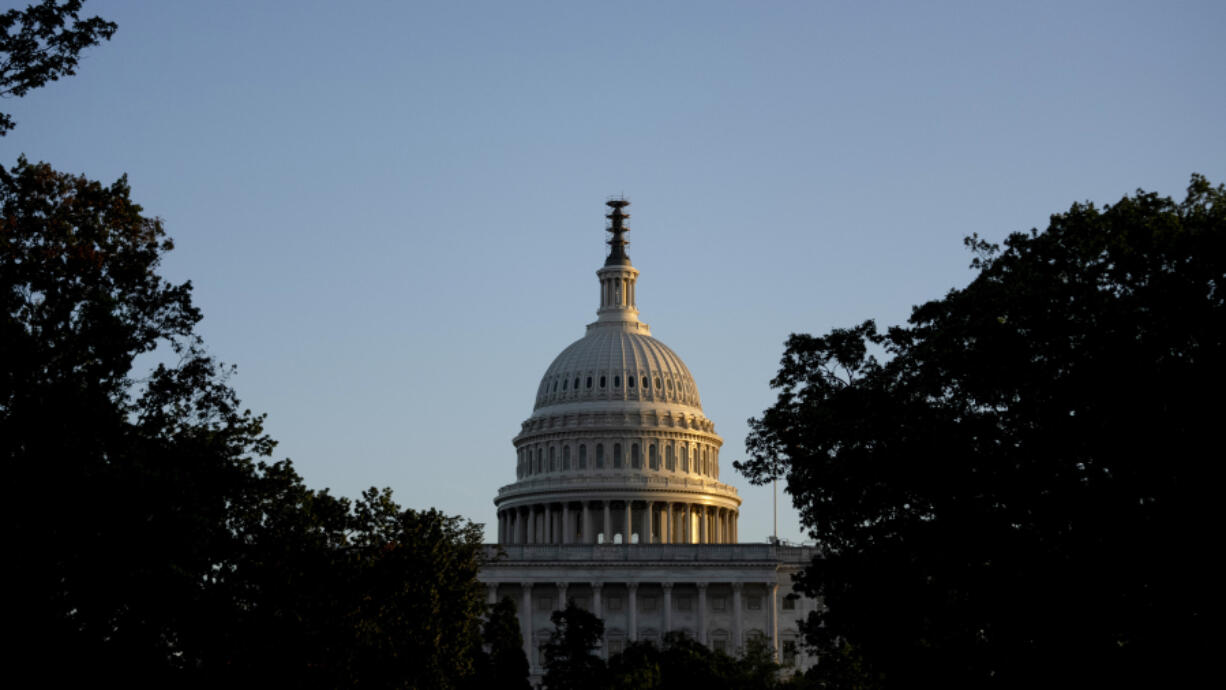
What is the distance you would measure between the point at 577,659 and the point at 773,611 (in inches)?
2471

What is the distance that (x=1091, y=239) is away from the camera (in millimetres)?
57875

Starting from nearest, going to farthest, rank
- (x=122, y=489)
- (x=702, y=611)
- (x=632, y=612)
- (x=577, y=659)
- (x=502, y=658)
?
(x=122, y=489) < (x=502, y=658) < (x=577, y=659) < (x=632, y=612) < (x=702, y=611)

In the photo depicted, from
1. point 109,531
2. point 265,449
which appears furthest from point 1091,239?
point 109,531

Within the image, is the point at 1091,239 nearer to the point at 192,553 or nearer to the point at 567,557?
the point at 192,553

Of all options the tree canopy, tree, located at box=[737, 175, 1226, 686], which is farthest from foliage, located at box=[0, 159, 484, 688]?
the tree canopy

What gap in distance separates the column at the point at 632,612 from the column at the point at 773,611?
1292 cm

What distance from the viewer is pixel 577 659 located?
392 feet

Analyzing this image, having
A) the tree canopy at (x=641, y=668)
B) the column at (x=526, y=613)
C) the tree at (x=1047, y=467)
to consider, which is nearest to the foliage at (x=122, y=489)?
the tree at (x=1047, y=467)

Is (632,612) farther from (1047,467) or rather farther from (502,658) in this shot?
(1047,467)

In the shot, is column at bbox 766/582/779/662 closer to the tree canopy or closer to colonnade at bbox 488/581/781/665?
colonnade at bbox 488/581/781/665

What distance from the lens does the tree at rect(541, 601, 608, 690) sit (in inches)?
4483

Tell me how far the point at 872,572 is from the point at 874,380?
28.8ft

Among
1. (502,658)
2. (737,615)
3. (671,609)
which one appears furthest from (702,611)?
(502,658)

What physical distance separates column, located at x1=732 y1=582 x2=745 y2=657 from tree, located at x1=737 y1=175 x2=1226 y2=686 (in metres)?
113
